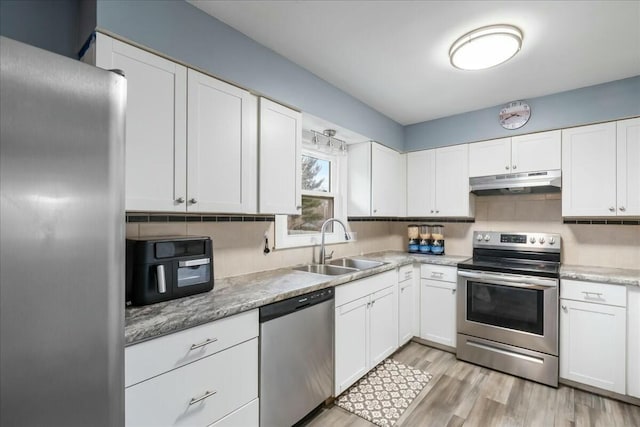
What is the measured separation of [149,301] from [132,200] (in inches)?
18.9

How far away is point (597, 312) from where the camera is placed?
2232mm

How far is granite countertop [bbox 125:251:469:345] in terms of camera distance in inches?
45.5

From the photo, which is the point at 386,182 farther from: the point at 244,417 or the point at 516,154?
the point at 244,417

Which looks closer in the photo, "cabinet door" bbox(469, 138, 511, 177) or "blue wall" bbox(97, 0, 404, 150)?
"blue wall" bbox(97, 0, 404, 150)

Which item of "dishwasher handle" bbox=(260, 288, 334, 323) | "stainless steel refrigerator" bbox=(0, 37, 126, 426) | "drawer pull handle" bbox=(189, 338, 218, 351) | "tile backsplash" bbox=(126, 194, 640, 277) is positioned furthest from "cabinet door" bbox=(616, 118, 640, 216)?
"stainless steel refrigerator" bbox=(0, 37, 126, 426)

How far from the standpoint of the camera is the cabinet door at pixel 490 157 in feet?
9.59

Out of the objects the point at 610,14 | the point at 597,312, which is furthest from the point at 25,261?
the point at 597,312

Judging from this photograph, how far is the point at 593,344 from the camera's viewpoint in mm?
2250

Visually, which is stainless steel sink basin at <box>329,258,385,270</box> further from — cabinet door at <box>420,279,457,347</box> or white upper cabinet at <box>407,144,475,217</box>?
white upper cabinet at <box>407,144,475,217</box>

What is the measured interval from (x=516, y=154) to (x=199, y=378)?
3.20 meters

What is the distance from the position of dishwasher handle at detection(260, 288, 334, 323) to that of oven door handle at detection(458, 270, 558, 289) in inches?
60.6

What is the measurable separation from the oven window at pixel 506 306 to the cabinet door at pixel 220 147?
87.5 inches

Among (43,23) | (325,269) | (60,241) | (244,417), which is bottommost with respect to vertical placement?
(244,417)

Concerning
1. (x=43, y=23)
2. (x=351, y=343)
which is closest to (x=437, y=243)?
(x=351, y=343)
